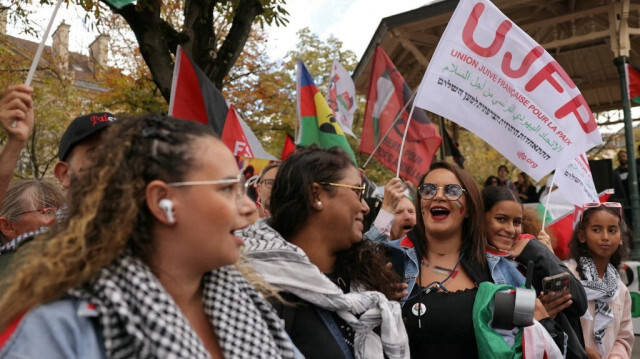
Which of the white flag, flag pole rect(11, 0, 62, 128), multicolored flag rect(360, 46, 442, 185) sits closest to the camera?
flag pole rect(11, 0, 62, 128)

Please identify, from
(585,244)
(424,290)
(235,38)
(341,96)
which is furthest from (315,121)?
(424,290)

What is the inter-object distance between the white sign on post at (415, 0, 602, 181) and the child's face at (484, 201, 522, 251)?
32cm

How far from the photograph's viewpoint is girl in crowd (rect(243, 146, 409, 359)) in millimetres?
2121

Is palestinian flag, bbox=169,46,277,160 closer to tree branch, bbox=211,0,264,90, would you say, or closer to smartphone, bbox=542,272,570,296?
tree branch, bbox=211,0,264,90

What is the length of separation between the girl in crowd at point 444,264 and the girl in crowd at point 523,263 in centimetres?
14

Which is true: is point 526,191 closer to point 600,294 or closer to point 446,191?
point 600,294

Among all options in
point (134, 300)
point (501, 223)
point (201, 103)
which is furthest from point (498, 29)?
point (134, 300)

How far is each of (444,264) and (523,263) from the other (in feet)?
1.62

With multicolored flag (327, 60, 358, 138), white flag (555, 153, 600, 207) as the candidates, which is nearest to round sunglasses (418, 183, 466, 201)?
white flag (555, 153, 600, 207)

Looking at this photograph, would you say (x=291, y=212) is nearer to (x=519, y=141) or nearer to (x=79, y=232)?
(x=79, y=232)

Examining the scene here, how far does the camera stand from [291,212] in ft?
8.02

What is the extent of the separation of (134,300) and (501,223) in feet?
9.05

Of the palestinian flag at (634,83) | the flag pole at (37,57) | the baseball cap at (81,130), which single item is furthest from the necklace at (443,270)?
the palestinian flag at (634,83)

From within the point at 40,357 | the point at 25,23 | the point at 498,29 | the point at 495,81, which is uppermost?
the point at 25,23
